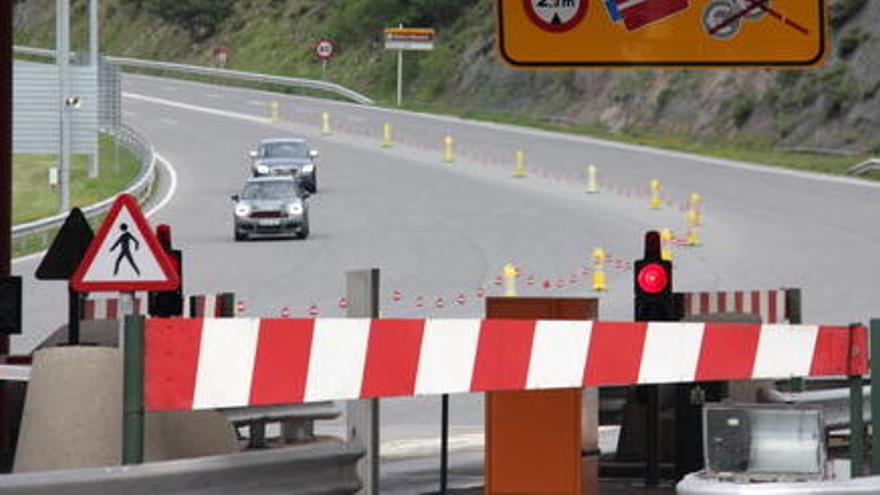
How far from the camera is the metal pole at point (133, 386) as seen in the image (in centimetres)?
757

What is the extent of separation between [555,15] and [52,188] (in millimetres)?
68017

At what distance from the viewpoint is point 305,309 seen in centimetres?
4094

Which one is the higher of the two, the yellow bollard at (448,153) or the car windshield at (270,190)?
the yellow bollard at (448,153)

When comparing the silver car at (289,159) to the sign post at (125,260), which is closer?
the sign post at (125,260)

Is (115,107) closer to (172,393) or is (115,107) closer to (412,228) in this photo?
(412,228)

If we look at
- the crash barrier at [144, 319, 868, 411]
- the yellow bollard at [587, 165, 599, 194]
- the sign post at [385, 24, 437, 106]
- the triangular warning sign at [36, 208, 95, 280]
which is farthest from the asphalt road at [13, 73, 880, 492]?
the crash barrier at [144, 319, 868, 411]

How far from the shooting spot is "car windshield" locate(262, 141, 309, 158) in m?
68.3

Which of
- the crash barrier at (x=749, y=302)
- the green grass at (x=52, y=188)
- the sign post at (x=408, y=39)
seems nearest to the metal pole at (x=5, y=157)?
the crash barrier at (x=749, y=302)

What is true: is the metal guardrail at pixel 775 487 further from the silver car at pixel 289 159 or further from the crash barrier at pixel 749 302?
the silver car at pixel 289 159

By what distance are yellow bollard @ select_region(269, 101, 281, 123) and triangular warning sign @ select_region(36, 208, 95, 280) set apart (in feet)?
286

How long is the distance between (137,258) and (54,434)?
400 centimetres

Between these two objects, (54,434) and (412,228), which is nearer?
(54,434)

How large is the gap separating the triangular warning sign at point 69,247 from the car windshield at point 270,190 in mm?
39571

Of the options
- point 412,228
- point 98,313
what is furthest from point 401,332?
point 412,228
